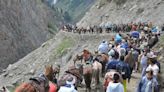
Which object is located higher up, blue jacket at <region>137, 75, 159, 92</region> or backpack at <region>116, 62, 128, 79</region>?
backpack at <region>116, 62, 128, 79</region>

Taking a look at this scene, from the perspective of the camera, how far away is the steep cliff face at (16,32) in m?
88.4

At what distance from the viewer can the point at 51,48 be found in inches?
2267

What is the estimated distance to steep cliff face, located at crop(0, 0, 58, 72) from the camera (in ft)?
290

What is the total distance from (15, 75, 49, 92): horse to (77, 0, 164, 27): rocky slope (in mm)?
43543

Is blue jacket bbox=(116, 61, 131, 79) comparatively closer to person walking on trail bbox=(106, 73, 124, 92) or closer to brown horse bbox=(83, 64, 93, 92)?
brown horse bbox=(83, 64, 93, 92)

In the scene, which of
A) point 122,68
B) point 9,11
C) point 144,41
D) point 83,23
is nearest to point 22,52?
point 9,11

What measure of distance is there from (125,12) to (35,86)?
54022 mm

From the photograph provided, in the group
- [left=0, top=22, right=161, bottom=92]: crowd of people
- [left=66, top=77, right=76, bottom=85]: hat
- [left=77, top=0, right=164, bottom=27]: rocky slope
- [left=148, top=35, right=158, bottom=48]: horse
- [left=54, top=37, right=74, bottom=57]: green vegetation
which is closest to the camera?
[left=0, top=22, right=161, bottom=92]: crowd of people

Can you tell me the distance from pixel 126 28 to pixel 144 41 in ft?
58.5

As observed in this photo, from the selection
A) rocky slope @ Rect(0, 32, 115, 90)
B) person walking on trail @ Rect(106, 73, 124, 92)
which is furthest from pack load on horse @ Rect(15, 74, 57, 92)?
rocky slope @ Rect(0, 32, 115, 90)

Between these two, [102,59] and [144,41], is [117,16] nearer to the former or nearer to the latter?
[144,41]

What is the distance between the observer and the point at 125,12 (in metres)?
66.2

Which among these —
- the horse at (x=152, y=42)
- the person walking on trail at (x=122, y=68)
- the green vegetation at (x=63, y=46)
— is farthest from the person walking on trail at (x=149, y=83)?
the green vegetation at (x=63, y=46)

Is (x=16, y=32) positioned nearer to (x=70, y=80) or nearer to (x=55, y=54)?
(x=55, y=54)
